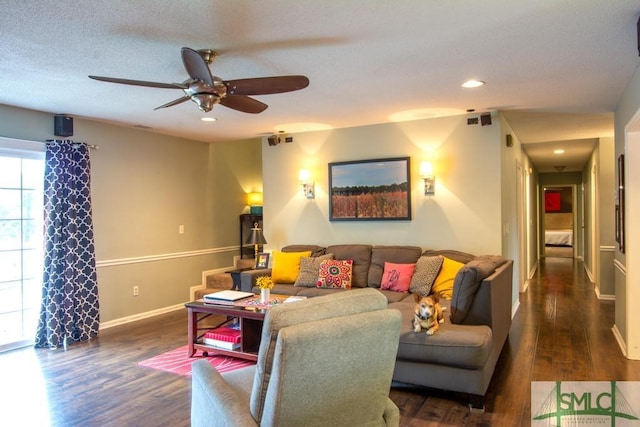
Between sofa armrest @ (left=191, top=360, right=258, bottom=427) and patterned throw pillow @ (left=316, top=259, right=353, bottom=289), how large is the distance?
109 inches

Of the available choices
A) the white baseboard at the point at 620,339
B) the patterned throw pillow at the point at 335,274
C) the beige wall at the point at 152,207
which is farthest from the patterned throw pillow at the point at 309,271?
the white baseboard at the point at 620,339

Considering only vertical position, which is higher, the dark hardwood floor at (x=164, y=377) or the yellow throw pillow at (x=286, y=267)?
the yellow throw pillow at (x=286, y=267)

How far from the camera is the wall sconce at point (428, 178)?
489cm

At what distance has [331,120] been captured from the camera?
500 centimetres

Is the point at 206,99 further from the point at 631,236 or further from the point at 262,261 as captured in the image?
the point at 631,236

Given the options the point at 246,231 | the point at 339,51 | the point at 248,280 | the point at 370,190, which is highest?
the point at 339,51

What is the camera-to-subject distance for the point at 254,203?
286 inches

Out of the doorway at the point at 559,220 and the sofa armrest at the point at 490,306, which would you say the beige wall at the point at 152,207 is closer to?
the sofa armrest at the point at 490,306

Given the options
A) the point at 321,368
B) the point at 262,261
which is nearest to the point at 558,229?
the point at 262,261

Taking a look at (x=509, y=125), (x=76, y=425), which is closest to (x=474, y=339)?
(x=76, y=425)

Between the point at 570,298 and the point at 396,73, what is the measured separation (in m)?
4.91

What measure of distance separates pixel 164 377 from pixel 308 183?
2997mm

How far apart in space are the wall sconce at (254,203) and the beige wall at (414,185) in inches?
47.7

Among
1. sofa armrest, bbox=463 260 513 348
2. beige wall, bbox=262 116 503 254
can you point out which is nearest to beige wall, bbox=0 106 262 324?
beige wall, bbox=262 116 503 254
